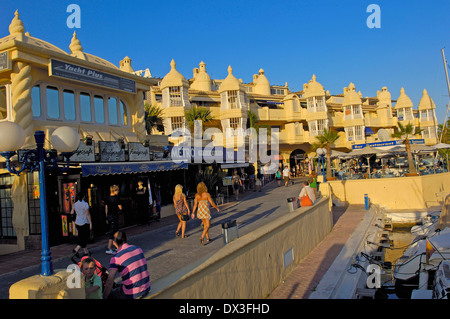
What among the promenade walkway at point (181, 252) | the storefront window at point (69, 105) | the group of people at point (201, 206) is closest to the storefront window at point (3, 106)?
the storefront window at point (69, 105)

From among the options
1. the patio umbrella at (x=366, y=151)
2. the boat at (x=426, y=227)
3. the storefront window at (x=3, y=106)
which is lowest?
the boat at (x=426, y=227)

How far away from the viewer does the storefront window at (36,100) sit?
12661mm

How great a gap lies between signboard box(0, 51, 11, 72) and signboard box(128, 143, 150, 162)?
4.73 metres

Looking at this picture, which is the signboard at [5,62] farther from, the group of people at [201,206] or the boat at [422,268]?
the boat at [422,268]

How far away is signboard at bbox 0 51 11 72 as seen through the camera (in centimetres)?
1158

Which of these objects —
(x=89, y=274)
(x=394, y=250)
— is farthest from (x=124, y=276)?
(x=394, y=250)

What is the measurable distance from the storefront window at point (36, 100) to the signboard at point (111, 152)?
2605 mm

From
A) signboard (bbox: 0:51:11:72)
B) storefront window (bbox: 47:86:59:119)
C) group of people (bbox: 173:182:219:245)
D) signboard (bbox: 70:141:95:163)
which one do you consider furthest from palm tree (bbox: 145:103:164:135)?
group of people (bbox: 173:182:219:245)

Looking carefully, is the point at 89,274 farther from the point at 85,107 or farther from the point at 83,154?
the point at 85,107

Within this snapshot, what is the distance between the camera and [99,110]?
15.5 metres

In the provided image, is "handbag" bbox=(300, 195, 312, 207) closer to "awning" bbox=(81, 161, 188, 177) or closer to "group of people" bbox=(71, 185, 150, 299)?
"awning" bbox=(81, 161, 188, 177)

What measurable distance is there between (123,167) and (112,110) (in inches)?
186
